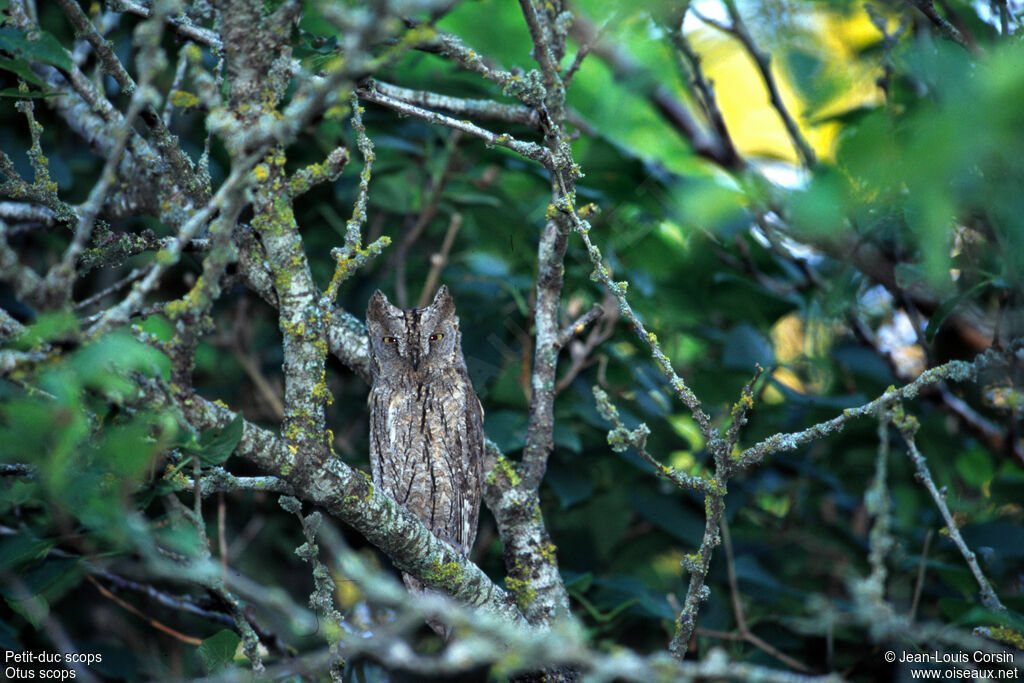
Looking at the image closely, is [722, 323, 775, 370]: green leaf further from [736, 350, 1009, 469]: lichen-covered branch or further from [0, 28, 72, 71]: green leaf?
[0, 28, 72, 71]: green leaf

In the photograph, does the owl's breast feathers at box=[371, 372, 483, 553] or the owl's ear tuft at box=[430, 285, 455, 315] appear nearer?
the owl's breast feathers at box=[371, 372, 483, 553]

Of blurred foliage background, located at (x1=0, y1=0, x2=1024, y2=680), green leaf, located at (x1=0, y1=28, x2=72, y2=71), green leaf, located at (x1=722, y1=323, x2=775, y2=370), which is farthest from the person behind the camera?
green leaf, located at (x1=722, y1=323, x2=775, y2=370)

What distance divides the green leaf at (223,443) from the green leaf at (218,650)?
667 millimetres

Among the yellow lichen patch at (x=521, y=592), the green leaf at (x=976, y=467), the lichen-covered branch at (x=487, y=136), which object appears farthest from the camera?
the green leaf at (x=976, y=467)

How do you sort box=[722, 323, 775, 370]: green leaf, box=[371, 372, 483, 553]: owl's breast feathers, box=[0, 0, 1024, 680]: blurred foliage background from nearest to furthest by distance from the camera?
box=[0, 0, 1024, 680]: blurred foliage background
box=[371, 372, 483, 553]: owl's breast feathers
box=[722, 323, 775, 370]: green leaf

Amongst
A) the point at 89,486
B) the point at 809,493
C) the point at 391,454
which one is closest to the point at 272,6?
the point at 89,486

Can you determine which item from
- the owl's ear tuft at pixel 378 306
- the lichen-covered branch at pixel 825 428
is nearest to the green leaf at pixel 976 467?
the lichen-covered branch at pixel 825 428

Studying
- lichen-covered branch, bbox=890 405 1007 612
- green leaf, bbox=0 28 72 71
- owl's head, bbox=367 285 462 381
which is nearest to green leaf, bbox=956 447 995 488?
lichen-covered branch, bbox=890 405 1007 612

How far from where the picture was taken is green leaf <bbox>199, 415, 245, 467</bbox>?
1.41 m

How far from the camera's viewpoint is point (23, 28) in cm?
178

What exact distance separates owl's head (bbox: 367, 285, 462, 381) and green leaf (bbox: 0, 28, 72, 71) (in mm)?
1397

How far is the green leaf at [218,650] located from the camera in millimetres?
1875

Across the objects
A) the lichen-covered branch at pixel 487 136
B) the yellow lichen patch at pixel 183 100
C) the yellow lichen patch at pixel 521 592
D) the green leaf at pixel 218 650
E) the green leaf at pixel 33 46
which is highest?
the green leaf at pixel 33 46

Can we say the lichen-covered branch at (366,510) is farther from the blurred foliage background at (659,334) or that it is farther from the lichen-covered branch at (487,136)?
the lichen-covered branch at (487,136)
